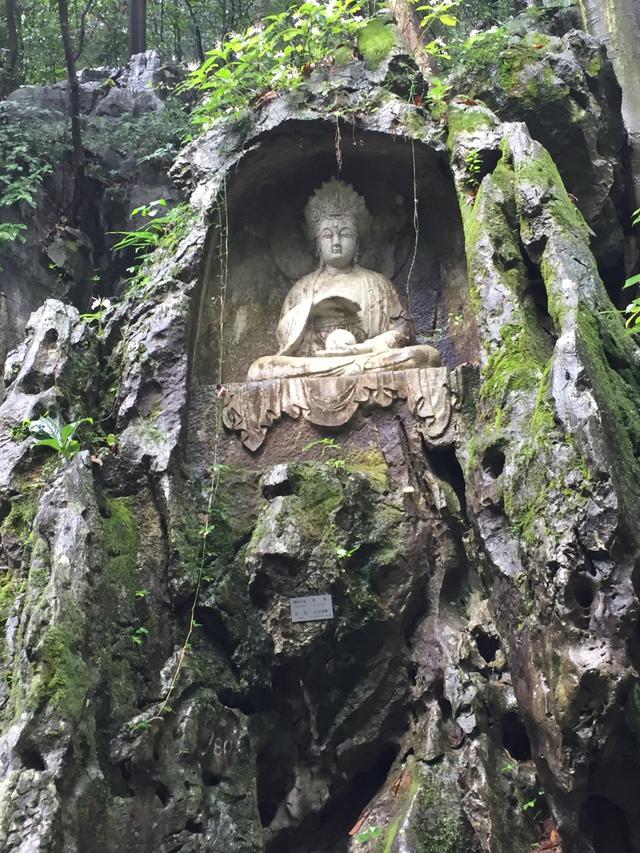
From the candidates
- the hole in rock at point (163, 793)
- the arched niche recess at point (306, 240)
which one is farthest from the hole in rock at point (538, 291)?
the hole in rock at point (163, 793)

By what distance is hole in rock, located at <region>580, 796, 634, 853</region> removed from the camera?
16.9ft

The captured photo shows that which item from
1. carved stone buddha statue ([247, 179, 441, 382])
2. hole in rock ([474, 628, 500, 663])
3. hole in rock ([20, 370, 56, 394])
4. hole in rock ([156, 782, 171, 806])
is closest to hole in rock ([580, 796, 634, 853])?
hole in rock ([474, 628, 500, 663])

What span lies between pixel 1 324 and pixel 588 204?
657cm

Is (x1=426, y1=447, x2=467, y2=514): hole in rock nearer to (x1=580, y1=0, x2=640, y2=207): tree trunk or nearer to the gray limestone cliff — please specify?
the gray limestone cliff

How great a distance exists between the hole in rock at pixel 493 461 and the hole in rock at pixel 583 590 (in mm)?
1186

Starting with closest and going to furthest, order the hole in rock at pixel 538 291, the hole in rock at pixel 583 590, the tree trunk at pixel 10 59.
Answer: the hole in rock at pixel 583 590 → the hole in rock at pixel 538 291 → the tree trunk at pixel 10 59

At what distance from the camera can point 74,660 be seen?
5129 mm

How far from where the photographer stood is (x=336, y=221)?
342 inches

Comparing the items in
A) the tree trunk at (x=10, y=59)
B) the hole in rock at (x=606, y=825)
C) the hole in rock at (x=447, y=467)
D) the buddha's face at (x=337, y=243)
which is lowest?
the hole in rock at (x=606, y=825)

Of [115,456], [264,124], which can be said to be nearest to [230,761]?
[115,456]

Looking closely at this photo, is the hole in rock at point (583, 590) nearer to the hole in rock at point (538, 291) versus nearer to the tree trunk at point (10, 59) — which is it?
the hole in rock at point (538, 291)

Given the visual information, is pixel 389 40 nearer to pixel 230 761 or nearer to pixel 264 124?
pixel 264 124

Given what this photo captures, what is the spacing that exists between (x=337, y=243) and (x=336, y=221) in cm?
24

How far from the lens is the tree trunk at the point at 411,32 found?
934cm
